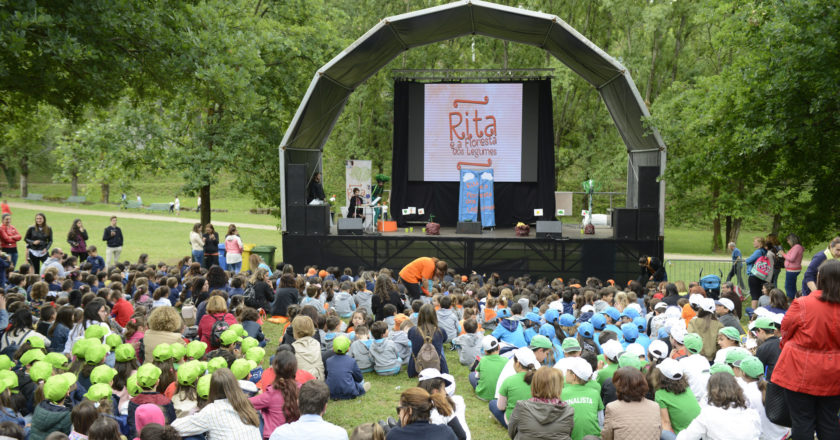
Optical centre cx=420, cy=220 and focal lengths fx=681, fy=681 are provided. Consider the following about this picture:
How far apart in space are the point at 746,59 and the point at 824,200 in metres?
3.16

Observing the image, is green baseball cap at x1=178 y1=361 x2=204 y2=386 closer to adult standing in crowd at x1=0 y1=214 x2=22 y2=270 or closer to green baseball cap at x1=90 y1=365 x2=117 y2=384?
green baseball cap at x1=90 y1=365 x2=117 y2=384

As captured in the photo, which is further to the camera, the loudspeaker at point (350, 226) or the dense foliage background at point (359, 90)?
the loudspeaker at point (350, 226)

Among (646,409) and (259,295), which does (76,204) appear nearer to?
(259,295)

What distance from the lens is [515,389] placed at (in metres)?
5.84

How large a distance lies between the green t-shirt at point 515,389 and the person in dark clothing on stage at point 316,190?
1274 centimetres

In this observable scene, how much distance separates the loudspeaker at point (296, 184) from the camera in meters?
17.0

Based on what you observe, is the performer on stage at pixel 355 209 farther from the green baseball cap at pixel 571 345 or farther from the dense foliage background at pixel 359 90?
the green baseball cap at pixel 571 345

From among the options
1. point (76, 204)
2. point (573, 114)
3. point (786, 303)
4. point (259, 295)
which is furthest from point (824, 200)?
point (76, 204)

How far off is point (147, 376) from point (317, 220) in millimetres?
11907

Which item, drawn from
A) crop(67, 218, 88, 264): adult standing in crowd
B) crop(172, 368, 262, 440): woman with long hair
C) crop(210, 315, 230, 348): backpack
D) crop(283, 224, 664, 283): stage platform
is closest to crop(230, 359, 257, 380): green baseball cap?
crop(172, 368, 262, 440): woman with long hair

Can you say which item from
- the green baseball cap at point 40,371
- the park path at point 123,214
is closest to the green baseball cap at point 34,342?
the green baseball cap at point 40,371

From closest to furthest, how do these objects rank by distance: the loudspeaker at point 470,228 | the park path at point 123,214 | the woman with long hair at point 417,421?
the woman with long hair at point 417,421 < the loudspeaker at point 470,228 < the park path at point 123,214

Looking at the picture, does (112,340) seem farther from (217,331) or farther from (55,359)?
(217,331)

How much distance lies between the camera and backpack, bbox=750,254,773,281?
38.8 feet
